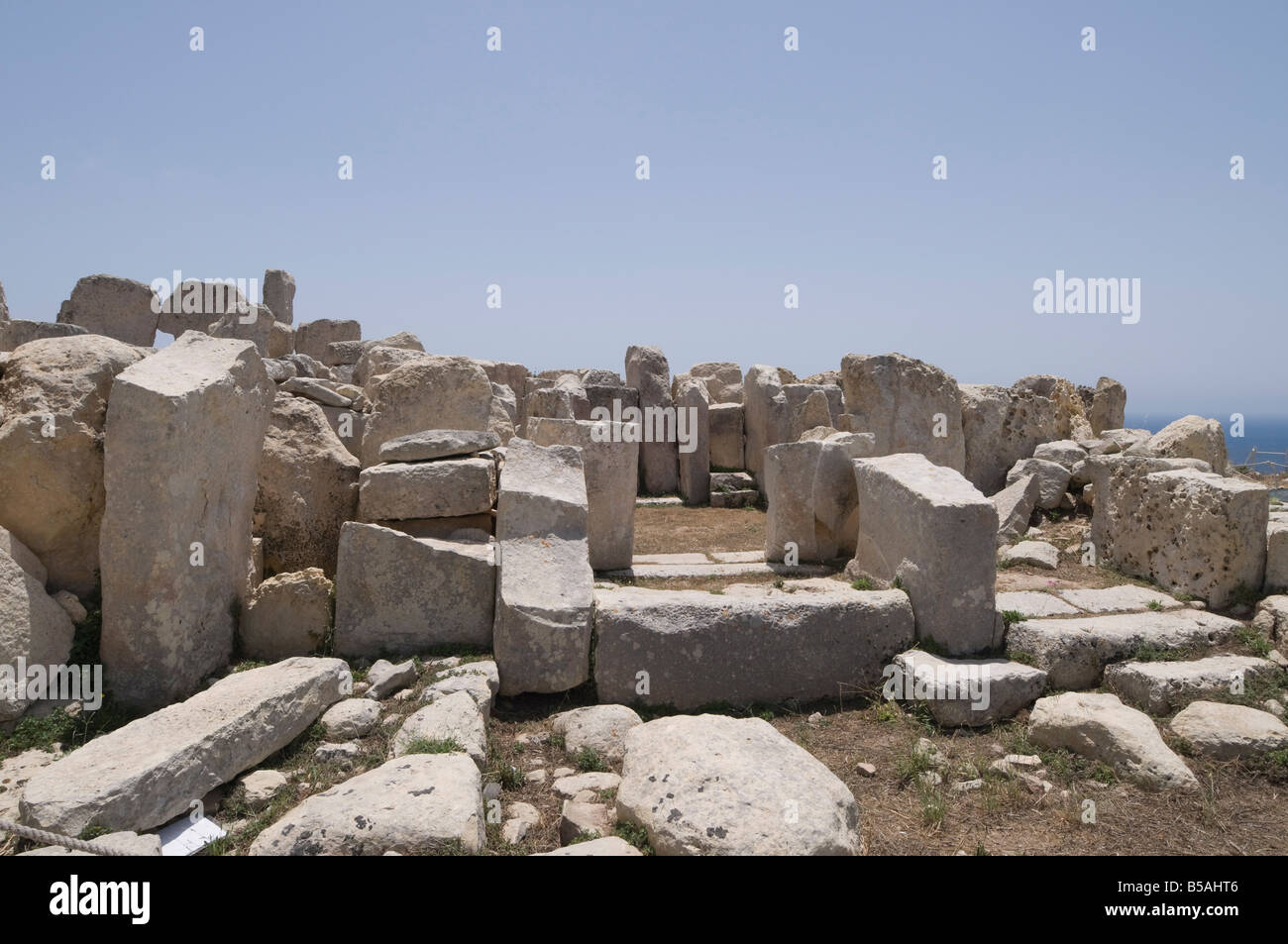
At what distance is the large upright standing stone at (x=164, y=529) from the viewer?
4.12m

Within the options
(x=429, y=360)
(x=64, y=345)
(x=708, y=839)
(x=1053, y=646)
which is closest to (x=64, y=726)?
(x=64, y=345)

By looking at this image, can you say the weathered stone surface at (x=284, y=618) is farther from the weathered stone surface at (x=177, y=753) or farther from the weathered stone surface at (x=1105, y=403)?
the weathered stone surface at (x=1105, y=403)

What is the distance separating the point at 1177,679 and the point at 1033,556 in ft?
7.10

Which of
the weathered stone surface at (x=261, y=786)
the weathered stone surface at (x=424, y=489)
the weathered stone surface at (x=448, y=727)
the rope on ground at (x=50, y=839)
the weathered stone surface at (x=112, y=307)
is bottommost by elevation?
the weathered stone surface at (x=261, y=786)

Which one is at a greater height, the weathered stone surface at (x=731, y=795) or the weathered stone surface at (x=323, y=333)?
the weathered stone surface at (x=323, y=333)

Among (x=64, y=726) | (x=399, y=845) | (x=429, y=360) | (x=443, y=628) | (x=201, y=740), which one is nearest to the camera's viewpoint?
(x=399, y=845)

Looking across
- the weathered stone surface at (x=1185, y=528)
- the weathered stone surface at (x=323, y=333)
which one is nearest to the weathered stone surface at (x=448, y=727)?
the weathered stone surface at (x=1185, y=528)

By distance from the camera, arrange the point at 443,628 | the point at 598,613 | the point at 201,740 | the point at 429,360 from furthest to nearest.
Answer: the point at 429,360
the point at 443,628
the point at 598,613
the point at 201,740

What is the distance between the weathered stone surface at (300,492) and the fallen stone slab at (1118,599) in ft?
15.4

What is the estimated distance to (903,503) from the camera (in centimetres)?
511

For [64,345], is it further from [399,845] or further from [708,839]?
[708,839]

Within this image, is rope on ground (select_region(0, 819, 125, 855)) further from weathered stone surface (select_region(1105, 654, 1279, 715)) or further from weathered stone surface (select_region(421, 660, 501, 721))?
weathered stone surface (select_region(1105, 654, 1279, 715))

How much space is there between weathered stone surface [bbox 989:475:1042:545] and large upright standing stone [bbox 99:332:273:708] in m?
6.25

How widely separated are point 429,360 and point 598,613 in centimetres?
309
